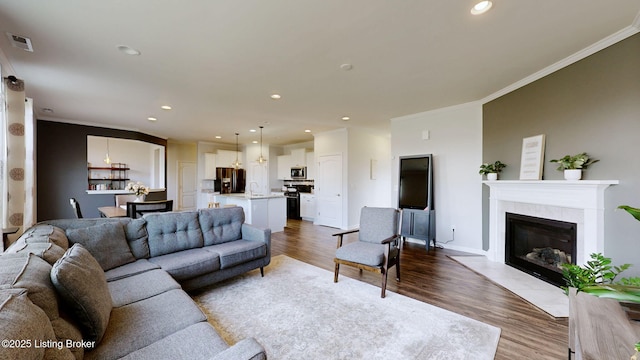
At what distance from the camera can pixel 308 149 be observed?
901 cm

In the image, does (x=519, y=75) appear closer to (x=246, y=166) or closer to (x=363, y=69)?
(x=363, y=69)

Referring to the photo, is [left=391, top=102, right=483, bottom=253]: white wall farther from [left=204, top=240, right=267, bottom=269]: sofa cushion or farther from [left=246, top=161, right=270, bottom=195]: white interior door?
[left=246, top=161, right=270, bottom=195]: white interior door

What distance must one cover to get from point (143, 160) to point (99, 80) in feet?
20.1

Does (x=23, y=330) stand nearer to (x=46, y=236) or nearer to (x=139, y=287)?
(x=139, y=287)

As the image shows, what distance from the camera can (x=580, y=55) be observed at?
9.06 feet

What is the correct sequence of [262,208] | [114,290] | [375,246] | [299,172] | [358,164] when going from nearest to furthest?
1. [114,290]
2. [375,246]
3. [262,208]
4. [358,164]
5. [299,172]

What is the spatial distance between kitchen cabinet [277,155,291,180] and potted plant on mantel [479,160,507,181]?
6.29 meters

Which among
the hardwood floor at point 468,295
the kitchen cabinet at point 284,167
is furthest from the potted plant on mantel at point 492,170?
the kitchen cabinet at point 284,167

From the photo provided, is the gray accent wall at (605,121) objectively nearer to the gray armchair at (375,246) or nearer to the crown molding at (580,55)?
the crown molding at (580,55)

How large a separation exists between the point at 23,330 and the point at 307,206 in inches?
283

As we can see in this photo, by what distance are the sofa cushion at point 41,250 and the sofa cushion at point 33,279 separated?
0.19 m

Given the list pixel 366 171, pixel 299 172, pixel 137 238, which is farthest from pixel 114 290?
pixel 299 172

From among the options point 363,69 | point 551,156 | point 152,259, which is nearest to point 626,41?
point 551,156

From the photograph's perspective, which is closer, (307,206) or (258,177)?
(307,206)
